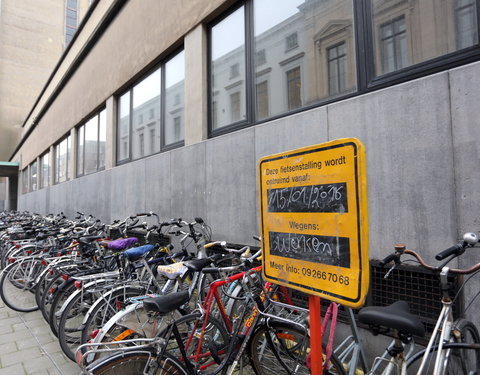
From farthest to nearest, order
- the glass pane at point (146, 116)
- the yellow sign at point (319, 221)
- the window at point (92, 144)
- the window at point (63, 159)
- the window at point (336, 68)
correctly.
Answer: the window at point (63, 159)
the window at point (92, 144)
the glass pane at point (146, 116)
the window at point (336, 68)
the yellow sign at point (319, 221)

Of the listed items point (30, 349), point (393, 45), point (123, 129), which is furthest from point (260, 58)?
point (123, 129)

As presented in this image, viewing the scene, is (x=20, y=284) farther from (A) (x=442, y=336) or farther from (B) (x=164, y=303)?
(A) (x=442, y=336)

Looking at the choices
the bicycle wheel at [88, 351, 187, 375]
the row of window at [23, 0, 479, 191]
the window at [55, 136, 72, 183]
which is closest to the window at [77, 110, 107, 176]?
the window at [55, 136, 72, 183]

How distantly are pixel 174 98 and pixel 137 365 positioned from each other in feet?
17.0

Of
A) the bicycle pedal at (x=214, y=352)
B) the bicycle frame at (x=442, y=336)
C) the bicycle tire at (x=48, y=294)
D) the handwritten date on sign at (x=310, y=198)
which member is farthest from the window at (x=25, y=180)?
the bicycle frame at (x=442, y=336)

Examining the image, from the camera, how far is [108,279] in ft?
11.1

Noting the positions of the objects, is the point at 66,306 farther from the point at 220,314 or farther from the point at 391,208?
the point at 391,208

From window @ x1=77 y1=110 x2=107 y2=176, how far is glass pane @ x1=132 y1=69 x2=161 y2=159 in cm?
197

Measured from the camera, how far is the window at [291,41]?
12.7ft

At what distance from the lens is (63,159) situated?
13.9 m

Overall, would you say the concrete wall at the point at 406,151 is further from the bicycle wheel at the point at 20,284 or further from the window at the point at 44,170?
the window at the point at 44,170

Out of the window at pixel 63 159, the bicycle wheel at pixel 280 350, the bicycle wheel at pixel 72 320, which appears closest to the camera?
the bicycle wheel at pixel 280 350

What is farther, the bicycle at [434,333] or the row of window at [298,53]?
the row of window at [298,53]

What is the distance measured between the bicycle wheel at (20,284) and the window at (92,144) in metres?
4.53
